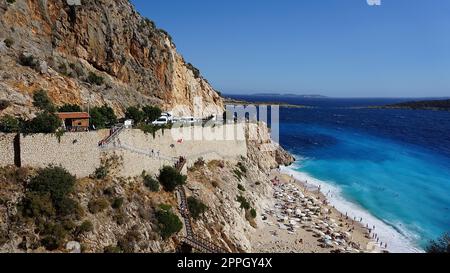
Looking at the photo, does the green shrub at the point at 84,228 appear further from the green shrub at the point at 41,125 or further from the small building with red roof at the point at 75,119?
the small building with red roof at the point at 75,119

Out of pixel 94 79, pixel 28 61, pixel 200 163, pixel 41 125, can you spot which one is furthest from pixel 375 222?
pixel 28 61

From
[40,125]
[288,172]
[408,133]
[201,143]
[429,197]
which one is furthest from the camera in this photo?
[408,133]

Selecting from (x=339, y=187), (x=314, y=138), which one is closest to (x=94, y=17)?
(x=339, y=187)

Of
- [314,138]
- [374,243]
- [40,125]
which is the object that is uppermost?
[40,125]

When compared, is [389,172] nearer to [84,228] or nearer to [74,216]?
[84,228]

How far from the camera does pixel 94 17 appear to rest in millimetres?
42125

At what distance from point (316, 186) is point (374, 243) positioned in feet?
58.1

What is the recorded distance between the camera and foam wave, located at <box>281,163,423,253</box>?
36.6 m

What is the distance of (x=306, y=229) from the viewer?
3828 cm

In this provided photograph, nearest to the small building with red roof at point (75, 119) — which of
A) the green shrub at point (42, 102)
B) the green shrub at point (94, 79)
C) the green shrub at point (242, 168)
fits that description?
the green shrub at point (42, 102)

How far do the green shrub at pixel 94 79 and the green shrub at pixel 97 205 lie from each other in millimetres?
20074

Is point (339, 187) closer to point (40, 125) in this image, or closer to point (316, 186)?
point (316, 186)

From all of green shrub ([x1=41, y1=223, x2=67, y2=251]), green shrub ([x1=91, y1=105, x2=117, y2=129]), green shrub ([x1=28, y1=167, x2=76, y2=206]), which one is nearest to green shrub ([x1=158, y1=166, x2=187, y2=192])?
green shrub ([x1=91, y1=105, x2=117, y2=129])

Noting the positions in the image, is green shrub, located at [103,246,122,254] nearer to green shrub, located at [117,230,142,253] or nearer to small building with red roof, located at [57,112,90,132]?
green shrub, located at [117,230,142,253]
